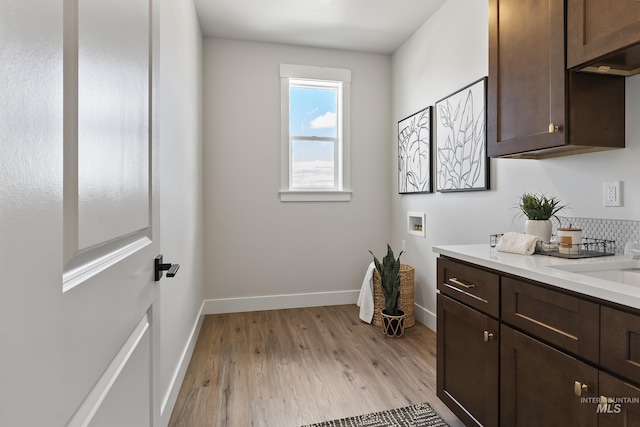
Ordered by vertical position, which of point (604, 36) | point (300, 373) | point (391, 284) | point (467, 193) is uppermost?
point (604, 36)

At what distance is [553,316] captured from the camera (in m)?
1.09

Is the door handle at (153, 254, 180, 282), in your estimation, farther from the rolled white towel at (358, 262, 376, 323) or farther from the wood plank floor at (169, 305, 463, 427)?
the rolled white towel at (358, 262, 376, 323)

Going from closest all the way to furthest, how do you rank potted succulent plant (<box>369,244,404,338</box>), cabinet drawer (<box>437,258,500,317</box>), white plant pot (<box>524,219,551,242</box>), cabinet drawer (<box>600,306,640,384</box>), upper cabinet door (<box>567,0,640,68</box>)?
cabinet drawer (<box>600,306,640,384</box>)
upper cabinet door (<box>567,0,640,68</box>)
cabinet drawer (<box>437,258,500,317</box>)
white plant pot (<box>524,219,551,242</box>)
potted succulent plant (<box>369,244,404,338</box>)

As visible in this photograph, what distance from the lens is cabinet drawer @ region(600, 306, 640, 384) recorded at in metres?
0.85

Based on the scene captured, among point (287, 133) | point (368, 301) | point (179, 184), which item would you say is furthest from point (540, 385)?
point (287, 133)

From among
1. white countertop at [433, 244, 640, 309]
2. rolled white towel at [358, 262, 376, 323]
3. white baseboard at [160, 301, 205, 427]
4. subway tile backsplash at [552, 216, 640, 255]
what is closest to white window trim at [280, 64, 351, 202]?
rolled white towel at [358, 262, 376, 323]

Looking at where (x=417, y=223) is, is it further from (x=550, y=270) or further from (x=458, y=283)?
(x=550, y=270)

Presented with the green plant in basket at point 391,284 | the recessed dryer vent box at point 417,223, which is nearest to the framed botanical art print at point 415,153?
the recessed dryer vent box at point 417,223

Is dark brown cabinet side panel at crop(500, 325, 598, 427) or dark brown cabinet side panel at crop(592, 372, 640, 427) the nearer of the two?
dark brown cabinet side panel at crop(592, 372, 640, 427)

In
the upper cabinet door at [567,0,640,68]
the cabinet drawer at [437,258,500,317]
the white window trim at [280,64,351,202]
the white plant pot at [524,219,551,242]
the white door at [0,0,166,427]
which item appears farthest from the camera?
the white window trim at [280,64,351,202]

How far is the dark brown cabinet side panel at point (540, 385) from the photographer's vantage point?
99 centimetres

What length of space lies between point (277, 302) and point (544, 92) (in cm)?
278

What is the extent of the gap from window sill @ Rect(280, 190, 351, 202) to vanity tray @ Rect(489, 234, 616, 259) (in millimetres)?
2150

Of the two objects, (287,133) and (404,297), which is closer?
(404,297)
